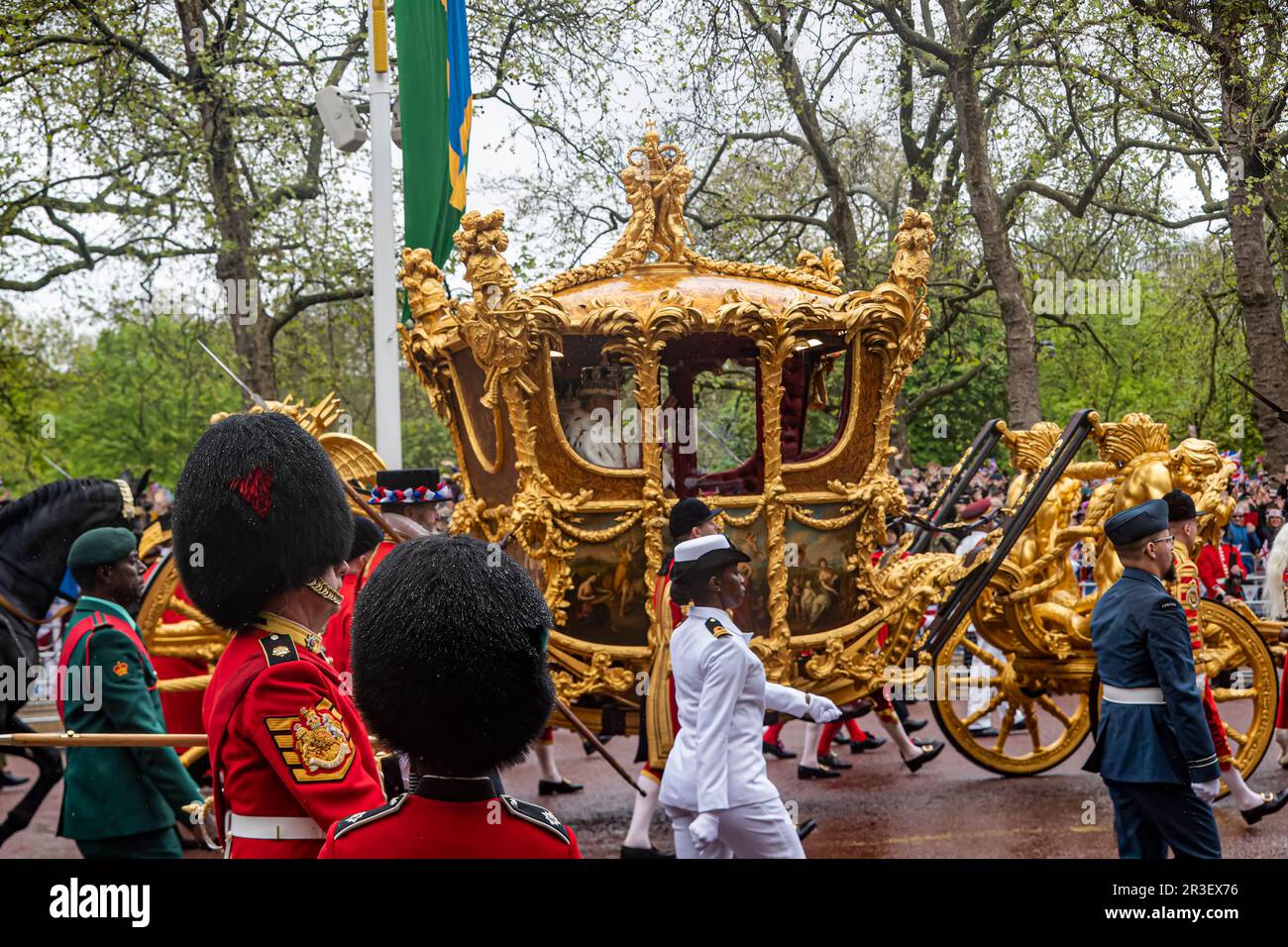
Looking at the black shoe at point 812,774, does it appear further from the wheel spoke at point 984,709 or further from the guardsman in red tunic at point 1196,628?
the guardsman in red tunic at point 1196,628

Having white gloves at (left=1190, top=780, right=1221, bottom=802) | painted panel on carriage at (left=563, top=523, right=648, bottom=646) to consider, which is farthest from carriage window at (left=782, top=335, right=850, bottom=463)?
white gloves at (left=1190, top=780, right=1221, bottom=802)

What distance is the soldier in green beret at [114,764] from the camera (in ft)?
16.1

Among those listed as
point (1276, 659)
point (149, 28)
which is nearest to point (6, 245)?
point (149, 28)

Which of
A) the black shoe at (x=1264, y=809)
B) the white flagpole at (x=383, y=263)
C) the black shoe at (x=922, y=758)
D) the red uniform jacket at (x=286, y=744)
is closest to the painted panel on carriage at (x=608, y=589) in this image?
the white flagpole at (x=383, y=263)

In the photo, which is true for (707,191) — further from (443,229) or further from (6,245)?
(6,245)

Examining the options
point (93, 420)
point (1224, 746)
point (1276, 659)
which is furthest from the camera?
point (93, 420)

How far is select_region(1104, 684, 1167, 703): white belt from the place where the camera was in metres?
5.29

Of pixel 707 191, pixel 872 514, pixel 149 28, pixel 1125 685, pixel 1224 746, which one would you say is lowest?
pixel 1224 746

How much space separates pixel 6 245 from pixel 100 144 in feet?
7.50

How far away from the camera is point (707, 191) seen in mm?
15719

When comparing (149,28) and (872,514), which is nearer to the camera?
(872,514)

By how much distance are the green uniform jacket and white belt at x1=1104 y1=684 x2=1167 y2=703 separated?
11.7ft

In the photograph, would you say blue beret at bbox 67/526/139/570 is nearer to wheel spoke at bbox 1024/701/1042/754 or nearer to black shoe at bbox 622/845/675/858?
black shoe at bbox 622/845/675/858

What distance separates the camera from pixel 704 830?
16.1 feet
